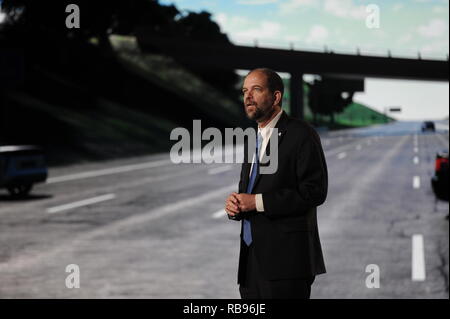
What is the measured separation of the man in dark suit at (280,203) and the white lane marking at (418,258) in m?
61.1

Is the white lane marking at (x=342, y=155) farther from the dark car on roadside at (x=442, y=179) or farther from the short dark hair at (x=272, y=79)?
the short dark hair at (x=272, y=79)

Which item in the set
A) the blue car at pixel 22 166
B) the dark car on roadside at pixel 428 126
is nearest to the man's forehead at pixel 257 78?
the dark car on roadside at pixel 428 126

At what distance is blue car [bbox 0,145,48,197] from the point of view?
30391 millimetres

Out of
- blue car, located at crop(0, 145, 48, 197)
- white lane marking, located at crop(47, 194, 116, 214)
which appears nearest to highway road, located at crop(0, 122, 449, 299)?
white lane marking, located at crop(47, 194, 116, 214)

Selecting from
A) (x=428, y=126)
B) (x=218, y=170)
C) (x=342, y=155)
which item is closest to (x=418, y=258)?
(x=218, y=170)

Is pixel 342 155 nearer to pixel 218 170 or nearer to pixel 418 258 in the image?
pixel 218 170

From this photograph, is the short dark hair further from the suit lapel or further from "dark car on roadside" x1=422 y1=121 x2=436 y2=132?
"dark car on roadside" x1=422 y1=121 x2=436 y2=132

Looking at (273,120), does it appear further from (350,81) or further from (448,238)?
(448,238)

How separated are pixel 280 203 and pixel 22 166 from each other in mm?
30883

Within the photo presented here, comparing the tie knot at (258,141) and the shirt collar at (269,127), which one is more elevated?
the shirt collar at (269,127)

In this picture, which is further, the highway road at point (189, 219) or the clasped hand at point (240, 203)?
the highway road at point (189, 219)

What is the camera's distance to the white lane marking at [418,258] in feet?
204

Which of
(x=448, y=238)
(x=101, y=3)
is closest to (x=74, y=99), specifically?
(x=101, y=3)

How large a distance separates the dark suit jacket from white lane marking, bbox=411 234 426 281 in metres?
61.1
